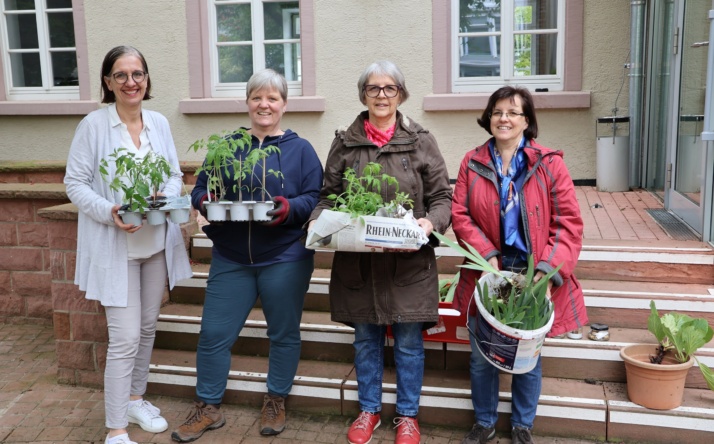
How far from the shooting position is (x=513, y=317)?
320cm

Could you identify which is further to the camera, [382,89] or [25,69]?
[25,69]

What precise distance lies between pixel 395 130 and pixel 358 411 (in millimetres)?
1709

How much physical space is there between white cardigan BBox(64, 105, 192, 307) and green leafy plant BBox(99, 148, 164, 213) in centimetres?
7

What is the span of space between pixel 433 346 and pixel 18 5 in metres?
7.03

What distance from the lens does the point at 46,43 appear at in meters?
8.35

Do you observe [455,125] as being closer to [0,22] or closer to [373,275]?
[373,275]

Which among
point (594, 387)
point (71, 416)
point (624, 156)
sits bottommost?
point (71, 416)

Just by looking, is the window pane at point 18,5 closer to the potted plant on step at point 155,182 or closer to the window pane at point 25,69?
the window pane at point 25,69

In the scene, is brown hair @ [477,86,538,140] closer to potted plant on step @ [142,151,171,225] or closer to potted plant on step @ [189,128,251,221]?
potted plant on step @ [189,128,251,221]

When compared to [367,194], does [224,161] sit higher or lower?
higher

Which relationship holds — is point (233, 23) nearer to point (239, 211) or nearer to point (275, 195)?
point (275, 195)

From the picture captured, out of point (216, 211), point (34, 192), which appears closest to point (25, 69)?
point (34, 192)

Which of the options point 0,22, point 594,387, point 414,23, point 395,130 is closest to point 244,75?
point 414,23

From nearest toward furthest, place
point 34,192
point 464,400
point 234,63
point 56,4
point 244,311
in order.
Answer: point 244,311 < point 464,400 < point 34,192 < point 234,63 < point 56,4
